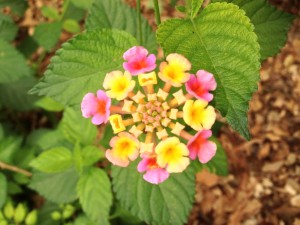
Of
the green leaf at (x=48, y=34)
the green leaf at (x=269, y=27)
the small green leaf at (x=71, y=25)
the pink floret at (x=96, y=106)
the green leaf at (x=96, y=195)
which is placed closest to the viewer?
the pink floret at (x=96, y=106)

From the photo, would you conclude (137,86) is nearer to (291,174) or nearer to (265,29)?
(265,29)

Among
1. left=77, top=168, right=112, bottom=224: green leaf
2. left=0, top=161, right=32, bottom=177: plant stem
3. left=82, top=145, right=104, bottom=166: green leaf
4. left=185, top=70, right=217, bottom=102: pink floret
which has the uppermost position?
left=185, top=70, right=217, bottom=102: pink floret

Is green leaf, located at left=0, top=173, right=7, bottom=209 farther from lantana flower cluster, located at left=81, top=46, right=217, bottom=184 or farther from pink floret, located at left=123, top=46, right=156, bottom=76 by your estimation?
pink floret, located at left=123, top=46, right=156, bottom=76

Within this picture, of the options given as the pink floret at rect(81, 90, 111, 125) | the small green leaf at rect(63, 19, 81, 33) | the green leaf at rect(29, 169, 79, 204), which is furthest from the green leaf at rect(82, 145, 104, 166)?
the small green leaf at rect(63, 19, 81, 33)

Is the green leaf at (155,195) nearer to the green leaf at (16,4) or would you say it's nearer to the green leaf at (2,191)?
the green leaf at (2,191)

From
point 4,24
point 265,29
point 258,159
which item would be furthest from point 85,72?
point 258,159

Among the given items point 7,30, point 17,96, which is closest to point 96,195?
point 17,96

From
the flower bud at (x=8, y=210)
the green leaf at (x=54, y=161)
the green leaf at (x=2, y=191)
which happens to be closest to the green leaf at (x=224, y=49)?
→ the green leaf at (x=54, y=161)

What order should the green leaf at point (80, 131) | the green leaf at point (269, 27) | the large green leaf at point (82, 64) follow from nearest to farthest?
the large green leaf at point (82, 64)
the green leaf at point (269, 27)
the green leaf at point (80, 131)
